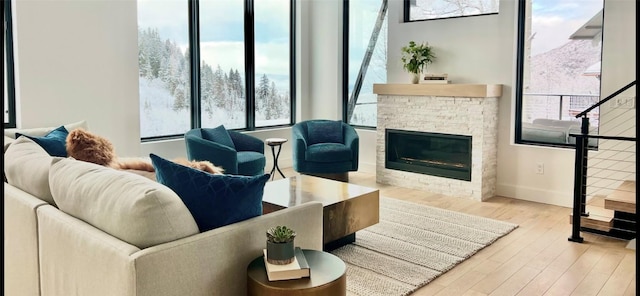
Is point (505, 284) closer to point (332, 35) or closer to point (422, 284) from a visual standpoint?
point (422, 284)

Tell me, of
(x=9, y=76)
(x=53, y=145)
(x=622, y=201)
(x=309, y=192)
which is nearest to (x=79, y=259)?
(x=53, y=145)

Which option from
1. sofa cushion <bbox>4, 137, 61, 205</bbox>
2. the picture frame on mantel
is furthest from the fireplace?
sofa cushion <bbox>4, 137, 61, 205</bbox>

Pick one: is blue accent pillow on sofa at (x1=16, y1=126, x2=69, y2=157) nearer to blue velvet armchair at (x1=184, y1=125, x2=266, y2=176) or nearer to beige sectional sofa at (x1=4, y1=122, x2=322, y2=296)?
beige sectional sofa at (x1=4, y1=122, x2=322, y2=296)

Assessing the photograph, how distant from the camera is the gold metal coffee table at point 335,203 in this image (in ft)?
12.0

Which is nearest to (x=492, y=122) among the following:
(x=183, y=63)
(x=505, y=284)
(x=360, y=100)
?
(x=360, y=100)

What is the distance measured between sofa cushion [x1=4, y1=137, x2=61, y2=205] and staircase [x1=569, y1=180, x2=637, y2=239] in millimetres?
3795

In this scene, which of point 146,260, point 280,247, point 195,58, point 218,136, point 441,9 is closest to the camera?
point 146,260

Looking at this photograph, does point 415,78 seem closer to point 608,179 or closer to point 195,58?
point 608,179

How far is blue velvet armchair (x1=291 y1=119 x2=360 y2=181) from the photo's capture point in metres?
5.88

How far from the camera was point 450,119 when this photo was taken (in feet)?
18.6

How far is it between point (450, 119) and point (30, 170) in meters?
4.23

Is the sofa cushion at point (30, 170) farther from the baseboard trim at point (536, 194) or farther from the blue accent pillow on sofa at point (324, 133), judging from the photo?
the baseboard trim at point (536, 194)

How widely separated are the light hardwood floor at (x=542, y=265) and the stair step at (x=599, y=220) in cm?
9

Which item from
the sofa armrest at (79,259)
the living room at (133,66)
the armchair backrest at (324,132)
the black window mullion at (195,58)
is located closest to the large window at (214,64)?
the black window mullion at (195,58)
